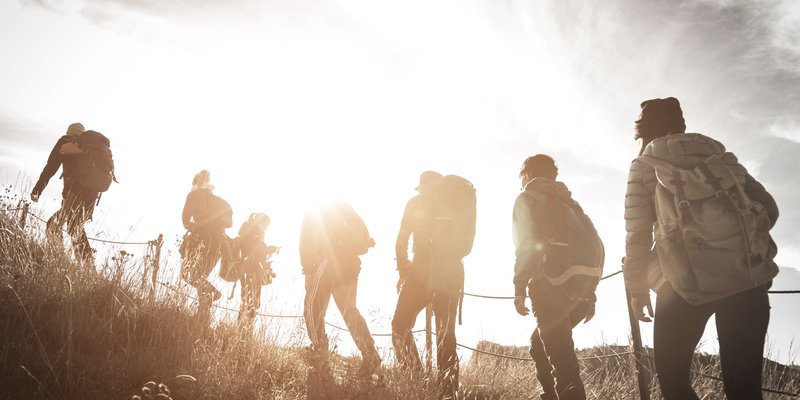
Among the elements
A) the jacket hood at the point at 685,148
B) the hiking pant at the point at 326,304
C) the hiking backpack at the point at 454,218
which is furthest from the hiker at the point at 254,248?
the jacket hood at the point at 685,148

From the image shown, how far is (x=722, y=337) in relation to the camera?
1836mm

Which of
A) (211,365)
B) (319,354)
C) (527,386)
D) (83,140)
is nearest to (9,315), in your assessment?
(211,365)

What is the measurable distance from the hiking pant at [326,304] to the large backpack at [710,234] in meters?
2.57

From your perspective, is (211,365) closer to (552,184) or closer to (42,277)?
(42,277)

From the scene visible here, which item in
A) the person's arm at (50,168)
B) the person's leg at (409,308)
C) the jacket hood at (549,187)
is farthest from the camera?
the person's arm at (50,168)

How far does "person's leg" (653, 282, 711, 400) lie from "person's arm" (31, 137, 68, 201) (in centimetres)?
632

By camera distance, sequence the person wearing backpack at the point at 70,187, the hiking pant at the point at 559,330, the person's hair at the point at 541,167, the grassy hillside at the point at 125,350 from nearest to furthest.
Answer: the grassy hillside at the point at 125,350 < the hiking pant at the point at 559,330 < the person's hair at the point at 541,167 < the person wearing backpack at the point at 70,187

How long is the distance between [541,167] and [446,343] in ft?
5.33

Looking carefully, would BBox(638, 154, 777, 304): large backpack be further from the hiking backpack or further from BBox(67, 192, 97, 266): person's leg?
BBox(67, 192, 97, 266): person's leg

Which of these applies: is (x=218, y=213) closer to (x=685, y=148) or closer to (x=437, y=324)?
(x=437, y=324)

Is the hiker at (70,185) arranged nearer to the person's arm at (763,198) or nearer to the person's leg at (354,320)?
the person's leg at (354,320)

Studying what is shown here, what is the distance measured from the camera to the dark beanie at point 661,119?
2.27 meters

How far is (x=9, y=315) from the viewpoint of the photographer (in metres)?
2.97

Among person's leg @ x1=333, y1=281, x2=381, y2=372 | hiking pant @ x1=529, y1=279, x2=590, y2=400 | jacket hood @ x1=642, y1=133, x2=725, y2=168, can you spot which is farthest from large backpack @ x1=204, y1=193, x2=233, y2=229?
jacket hood @ x1=642, y1=133, x2=725, y2=168
